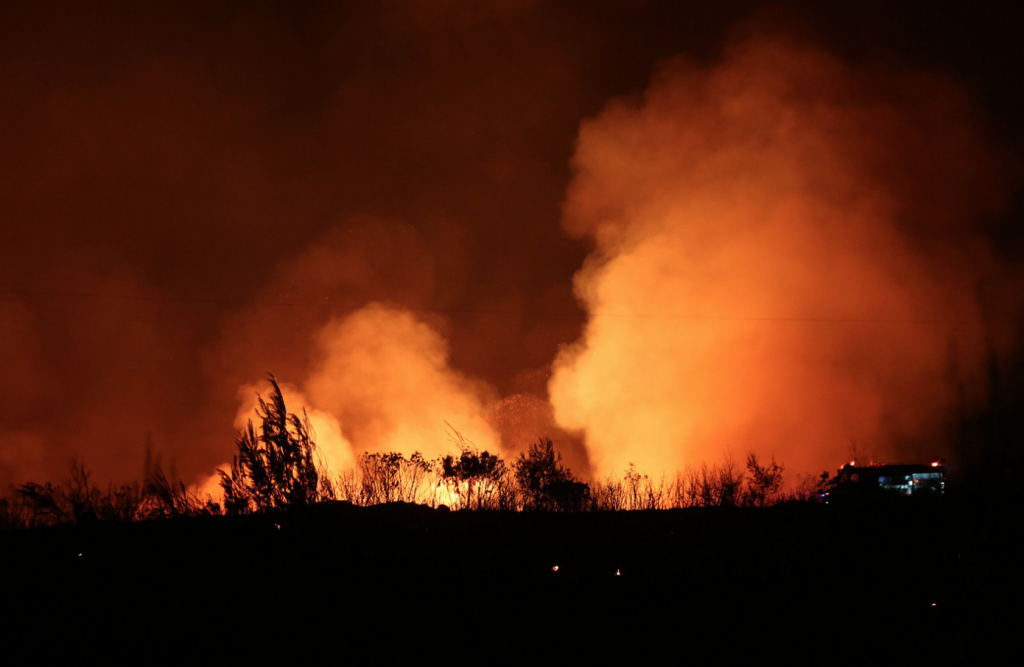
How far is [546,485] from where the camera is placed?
12227mm

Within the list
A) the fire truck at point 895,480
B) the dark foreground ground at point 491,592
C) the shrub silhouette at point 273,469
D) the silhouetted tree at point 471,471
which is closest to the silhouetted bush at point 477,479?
the silhouetted tree at point 471,471

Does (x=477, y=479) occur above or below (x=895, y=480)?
above

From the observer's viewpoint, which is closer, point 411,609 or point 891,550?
point 411,609

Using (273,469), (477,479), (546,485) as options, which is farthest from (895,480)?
(273,469)

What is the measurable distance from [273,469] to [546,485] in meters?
5.13

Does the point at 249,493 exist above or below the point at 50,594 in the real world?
above

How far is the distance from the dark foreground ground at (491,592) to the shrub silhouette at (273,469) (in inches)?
30.0

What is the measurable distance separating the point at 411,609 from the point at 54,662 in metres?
3.35

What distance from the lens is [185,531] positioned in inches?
336

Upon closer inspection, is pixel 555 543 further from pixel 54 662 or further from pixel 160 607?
pixel 54 662

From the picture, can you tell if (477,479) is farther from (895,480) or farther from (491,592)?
(895,480)

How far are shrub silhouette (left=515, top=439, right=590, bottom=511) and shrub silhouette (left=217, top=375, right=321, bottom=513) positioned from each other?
3867mm

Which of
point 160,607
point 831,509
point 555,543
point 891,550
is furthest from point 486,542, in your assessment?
point 831,509

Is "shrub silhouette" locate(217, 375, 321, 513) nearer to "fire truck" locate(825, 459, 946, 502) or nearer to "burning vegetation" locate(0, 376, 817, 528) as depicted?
"burning vegetation" locate(0, 376, 817, 528)
